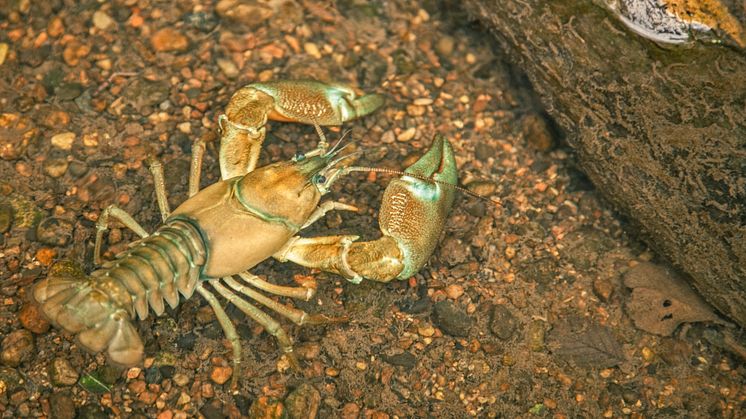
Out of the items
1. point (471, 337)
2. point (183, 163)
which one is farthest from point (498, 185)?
point (183, 163)

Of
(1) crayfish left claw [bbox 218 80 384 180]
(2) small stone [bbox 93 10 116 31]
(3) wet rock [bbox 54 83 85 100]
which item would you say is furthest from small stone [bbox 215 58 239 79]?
(3) wet rock [bbox 54 83 85 100]

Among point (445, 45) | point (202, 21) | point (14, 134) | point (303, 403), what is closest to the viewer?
point (303, 403)

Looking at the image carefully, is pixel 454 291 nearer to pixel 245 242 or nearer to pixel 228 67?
pixel 245 242

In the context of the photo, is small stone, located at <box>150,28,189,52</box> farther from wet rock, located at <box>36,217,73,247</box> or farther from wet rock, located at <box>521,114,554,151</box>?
wet rock, located at <box>521,114,554,151</box>

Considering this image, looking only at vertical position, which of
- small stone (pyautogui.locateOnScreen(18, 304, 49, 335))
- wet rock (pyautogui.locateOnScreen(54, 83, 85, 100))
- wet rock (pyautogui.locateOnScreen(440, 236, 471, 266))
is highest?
wet rock (pyautogui.locateOnScreen(54, 83, 85, 100))

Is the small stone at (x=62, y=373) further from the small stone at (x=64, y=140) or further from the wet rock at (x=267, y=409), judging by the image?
the small stone at (x=64, y=140)

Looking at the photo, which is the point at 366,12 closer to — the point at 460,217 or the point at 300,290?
the point at 460,217

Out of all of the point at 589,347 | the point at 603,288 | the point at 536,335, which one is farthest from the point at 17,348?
the point at 603,288
